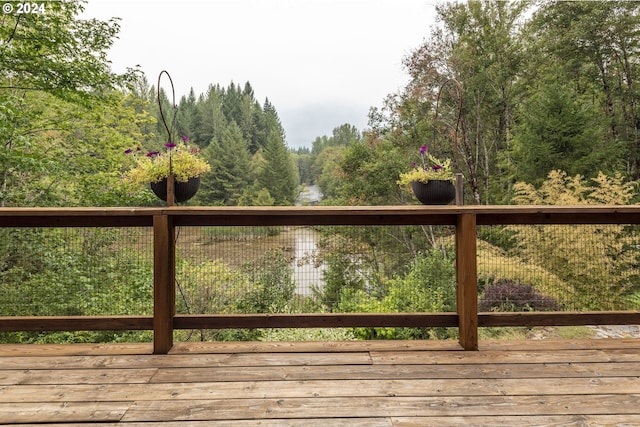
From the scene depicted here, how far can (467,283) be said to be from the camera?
219cm

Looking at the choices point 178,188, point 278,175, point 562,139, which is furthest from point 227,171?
point 178,188

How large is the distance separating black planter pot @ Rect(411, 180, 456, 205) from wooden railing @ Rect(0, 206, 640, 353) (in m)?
0.09

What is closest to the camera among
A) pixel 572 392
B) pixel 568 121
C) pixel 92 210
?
pixel 572 392

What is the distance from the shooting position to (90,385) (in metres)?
1.77

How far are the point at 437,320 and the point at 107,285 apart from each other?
7.63 ft

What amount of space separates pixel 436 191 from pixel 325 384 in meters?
1.29

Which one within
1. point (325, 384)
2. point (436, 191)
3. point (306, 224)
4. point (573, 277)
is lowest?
point (325, 384)

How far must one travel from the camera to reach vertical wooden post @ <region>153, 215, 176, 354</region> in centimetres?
214

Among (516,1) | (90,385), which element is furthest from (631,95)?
(90,385)

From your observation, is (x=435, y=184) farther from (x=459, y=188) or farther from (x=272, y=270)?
(x=272, y=270)

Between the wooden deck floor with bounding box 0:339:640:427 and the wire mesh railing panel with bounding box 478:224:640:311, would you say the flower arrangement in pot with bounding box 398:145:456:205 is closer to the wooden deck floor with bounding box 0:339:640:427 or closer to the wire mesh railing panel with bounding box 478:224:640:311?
the wooden deck floor with bounding box 0:339:640:427

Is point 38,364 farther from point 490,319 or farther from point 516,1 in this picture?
point 516,1

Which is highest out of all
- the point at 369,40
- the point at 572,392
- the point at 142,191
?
the point at 369,40

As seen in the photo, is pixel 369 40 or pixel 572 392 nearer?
pixel 572 392
